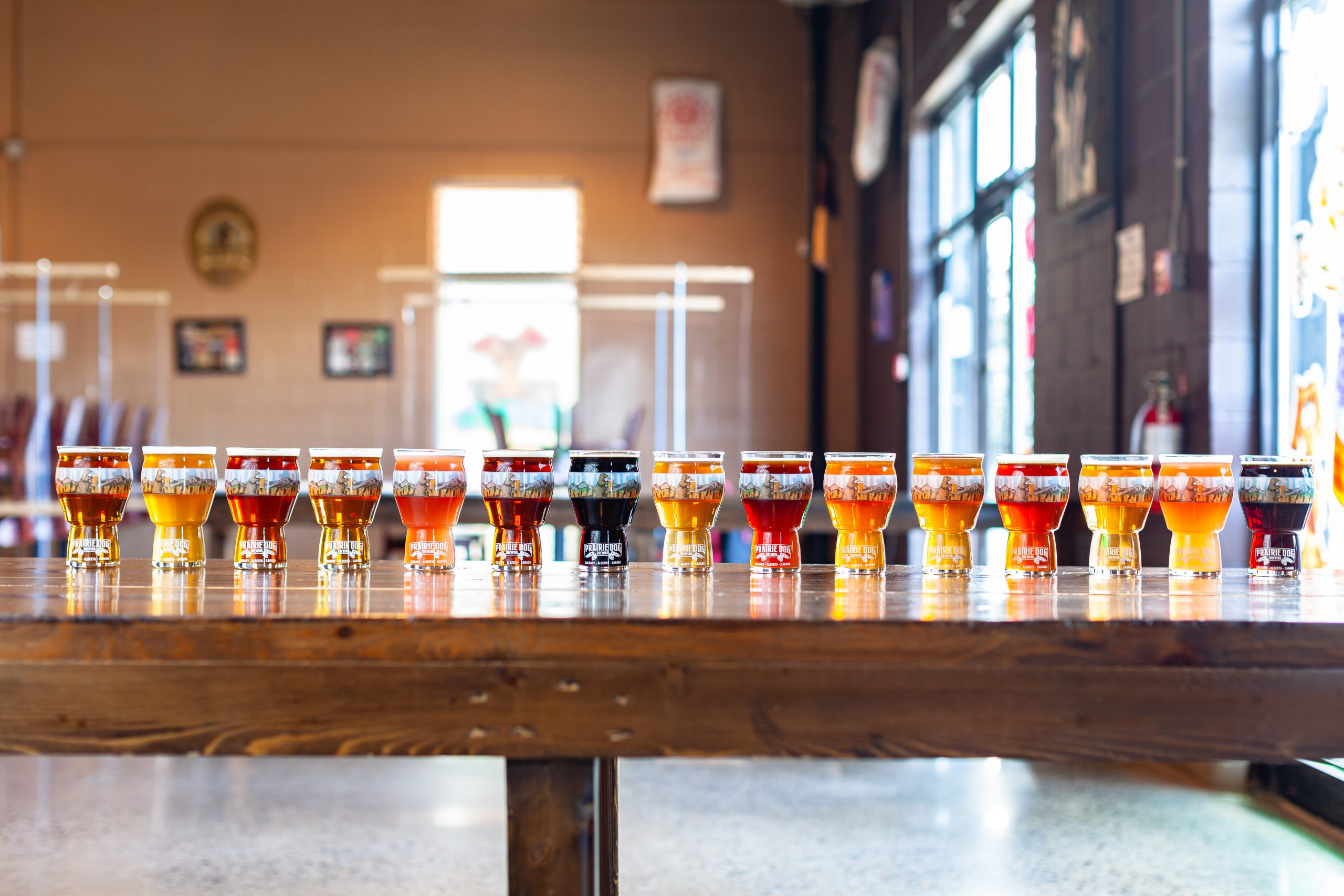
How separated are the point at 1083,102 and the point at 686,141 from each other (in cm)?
408

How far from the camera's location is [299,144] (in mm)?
7605

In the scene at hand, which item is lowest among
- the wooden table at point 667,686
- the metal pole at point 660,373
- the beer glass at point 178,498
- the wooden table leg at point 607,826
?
the wooden table leg at point 607,826

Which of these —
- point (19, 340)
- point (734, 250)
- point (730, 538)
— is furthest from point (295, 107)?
point (730, 538)

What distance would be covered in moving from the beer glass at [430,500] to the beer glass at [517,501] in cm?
4

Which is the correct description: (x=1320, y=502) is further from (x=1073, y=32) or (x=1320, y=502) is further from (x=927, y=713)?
(x=927, y=713)

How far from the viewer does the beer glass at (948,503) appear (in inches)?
55.7

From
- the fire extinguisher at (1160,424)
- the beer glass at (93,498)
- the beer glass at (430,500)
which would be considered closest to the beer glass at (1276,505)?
the beer glass at (430,500)

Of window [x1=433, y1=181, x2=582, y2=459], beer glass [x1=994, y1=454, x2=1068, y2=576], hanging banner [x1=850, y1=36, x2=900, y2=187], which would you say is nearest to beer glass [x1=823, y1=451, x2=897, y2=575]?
beer glass [x1=994, y1=454, x2=1068, y2=576]

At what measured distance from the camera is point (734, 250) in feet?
25.2

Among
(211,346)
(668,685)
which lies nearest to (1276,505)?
(668,685)

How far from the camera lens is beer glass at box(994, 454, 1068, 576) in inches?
56.3

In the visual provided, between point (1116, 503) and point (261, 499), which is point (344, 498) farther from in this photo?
point (1116, 503)

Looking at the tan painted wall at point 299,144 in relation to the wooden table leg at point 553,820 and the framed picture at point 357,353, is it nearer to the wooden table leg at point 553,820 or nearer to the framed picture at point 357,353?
the framed picture at point 357,353

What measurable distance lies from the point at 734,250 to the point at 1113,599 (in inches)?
259
